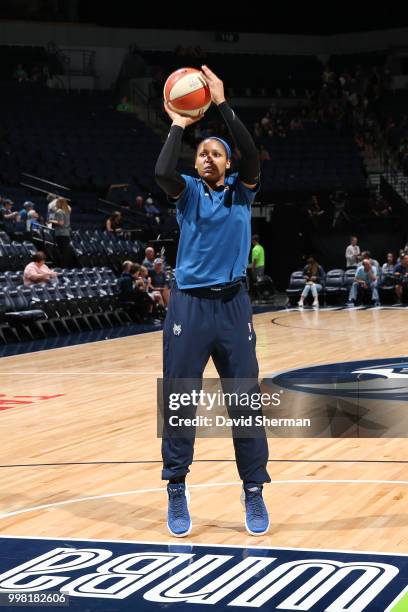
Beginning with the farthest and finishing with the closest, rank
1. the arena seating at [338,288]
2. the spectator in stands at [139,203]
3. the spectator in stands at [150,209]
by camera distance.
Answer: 1. the spectator in stands at [139,203]
2. the spectator in stands at [150,209]
3. the arena seating at [338,288]

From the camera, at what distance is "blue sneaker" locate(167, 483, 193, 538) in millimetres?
5098

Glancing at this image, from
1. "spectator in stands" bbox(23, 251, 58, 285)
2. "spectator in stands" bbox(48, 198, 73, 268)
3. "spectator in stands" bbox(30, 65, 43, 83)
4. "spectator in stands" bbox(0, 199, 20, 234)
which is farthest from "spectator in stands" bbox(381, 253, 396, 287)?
"spectator in stands" bbox(30, 65, 43, 83)

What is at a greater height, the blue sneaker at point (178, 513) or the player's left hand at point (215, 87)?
the player's left hand at point (215, 87)

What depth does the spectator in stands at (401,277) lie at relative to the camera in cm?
2280

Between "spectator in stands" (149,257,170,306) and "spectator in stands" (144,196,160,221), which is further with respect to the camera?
"spectator in stands" (144,196,160,221)

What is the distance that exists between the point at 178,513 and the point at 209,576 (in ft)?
2.29

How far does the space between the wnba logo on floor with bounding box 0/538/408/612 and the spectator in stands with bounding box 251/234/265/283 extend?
1950cm

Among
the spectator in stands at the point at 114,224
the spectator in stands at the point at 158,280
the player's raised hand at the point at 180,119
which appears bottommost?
the spectator in stands at the point at 158,280

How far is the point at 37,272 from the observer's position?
56.0 ft

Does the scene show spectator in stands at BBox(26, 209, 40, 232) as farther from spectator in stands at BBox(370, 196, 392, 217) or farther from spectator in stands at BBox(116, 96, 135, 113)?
spectator in stands at BBox(116, 96, 135, 113)

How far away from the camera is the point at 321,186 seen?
2923 cm

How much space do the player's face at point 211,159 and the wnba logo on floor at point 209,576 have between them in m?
1.80

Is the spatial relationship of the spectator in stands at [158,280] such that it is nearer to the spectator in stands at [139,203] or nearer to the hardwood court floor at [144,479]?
the spectator in stands at [139,203]

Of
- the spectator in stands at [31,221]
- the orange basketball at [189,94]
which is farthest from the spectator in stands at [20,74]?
the orange basketball at [189,94]
